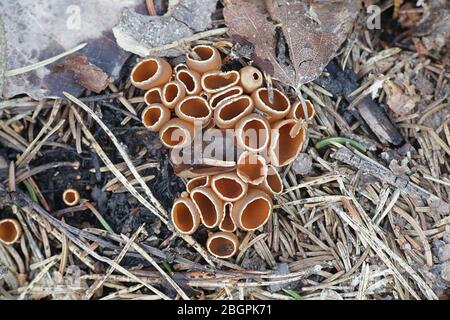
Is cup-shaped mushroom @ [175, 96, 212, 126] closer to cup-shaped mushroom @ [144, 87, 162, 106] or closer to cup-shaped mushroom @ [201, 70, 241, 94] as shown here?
cup-shaped mushroom @ [201, 70, 241, 94]

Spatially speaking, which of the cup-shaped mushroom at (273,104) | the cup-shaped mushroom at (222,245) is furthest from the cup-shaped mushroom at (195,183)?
the cup-shaped mushroom at (273,104)

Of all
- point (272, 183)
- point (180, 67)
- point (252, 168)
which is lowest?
point (272, 183)

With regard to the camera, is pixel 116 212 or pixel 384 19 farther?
pixel 384 19

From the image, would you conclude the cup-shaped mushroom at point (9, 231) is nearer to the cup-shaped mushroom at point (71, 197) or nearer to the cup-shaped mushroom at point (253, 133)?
the cup-shaped mushroom at point (71, 197)

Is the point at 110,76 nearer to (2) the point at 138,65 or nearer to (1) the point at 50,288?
(2) the point at 138,65

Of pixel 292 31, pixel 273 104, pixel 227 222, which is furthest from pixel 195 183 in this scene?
pixel 292 31

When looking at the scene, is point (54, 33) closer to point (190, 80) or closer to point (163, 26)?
point (163, 26)
